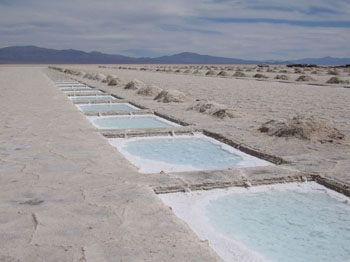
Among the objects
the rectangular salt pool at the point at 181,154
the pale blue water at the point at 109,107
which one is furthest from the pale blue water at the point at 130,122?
the pale blue water at the point at 109,107

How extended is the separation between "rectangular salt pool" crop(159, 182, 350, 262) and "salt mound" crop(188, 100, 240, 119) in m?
3.84

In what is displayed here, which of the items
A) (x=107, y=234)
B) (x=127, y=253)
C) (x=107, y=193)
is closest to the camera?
(x=127, y=253)

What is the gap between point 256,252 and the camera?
2.34 metres

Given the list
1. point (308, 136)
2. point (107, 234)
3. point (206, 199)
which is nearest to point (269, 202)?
point (206, 199)

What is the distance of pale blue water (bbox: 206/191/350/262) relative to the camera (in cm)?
239

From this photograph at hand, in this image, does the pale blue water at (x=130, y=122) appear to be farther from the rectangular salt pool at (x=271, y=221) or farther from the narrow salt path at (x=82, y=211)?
the rectangular salt pool at (x=271, y=221)

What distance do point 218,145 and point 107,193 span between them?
99.6 inches

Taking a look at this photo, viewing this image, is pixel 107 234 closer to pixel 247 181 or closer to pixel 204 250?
pixel 204 250

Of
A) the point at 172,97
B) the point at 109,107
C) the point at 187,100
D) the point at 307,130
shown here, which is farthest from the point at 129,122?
the point at 307,130

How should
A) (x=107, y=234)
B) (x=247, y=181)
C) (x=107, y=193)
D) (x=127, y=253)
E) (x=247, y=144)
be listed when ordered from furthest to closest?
(x=247, y=144), (x=247, y=181), (x=107, y=193), (x=107, y=234), (x=127, y=253)

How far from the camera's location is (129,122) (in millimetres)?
7562

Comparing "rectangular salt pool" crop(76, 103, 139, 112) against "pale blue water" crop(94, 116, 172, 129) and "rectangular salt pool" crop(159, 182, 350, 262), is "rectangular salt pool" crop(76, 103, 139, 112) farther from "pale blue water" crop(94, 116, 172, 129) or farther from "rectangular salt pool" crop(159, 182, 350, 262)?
"rectangular salt pool" crop(159, 182, 350, 262)

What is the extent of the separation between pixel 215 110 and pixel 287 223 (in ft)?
16.1

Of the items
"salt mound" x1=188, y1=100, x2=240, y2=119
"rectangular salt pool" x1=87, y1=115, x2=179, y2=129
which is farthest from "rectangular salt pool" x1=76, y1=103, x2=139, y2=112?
"salt mound" x1=188, y1=100, x2=240, y2=119
